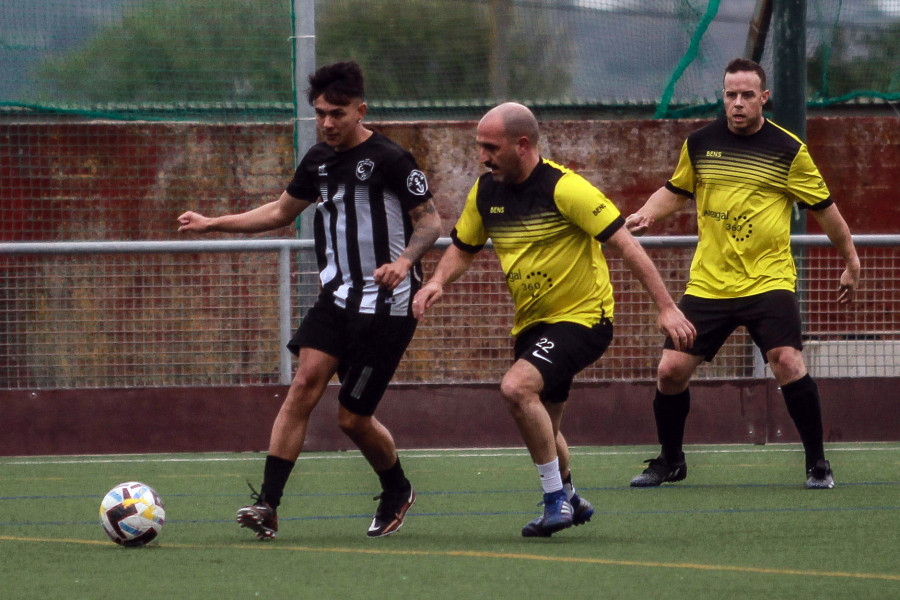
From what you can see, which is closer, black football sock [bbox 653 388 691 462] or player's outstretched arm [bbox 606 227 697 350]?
player's outstretched arm [bbox 606 227 697 350]

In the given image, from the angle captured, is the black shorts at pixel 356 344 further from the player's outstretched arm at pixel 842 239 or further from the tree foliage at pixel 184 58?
the tree foliage at pixel 184 58

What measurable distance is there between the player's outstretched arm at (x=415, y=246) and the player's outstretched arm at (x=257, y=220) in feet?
1.90

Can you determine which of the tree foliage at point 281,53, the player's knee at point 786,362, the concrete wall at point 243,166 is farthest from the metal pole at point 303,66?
the player's knee at point 786,362

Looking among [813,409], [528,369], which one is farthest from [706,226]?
[528,369]

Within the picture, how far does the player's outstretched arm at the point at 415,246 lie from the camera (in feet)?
19.9

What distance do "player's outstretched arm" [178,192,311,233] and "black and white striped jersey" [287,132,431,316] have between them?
0.89ft

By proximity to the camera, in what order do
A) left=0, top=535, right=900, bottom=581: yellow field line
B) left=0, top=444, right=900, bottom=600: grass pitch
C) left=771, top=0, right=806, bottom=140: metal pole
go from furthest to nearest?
1. left=771, top=0, right=806, bottom=140: metal pole
2. left=0, top=535, right=900, bottom=581: yellow field line
3. left=0, top=444, right=900, bottom=600: grass pitch

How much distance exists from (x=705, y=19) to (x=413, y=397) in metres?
4.20

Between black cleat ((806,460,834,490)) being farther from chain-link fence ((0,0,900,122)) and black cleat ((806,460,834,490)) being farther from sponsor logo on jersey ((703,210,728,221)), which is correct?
chain-link fence ((0,0,900,122))

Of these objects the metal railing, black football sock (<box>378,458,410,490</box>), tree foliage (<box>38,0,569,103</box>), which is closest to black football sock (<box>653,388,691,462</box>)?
black football sock (<box>378,458,410,490</box>)

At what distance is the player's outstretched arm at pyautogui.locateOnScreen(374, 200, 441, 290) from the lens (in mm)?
6078

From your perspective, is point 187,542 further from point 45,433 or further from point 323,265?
point 45,433

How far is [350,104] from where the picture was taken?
620 cm

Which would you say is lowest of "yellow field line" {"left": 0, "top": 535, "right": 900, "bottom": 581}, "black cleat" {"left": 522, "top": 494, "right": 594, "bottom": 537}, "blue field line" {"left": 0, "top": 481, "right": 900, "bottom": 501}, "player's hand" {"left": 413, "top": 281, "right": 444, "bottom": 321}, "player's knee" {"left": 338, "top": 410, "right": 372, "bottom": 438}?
"blue field line" {"left": 0, "top": 481, "right": 900, "bottom": 501}
